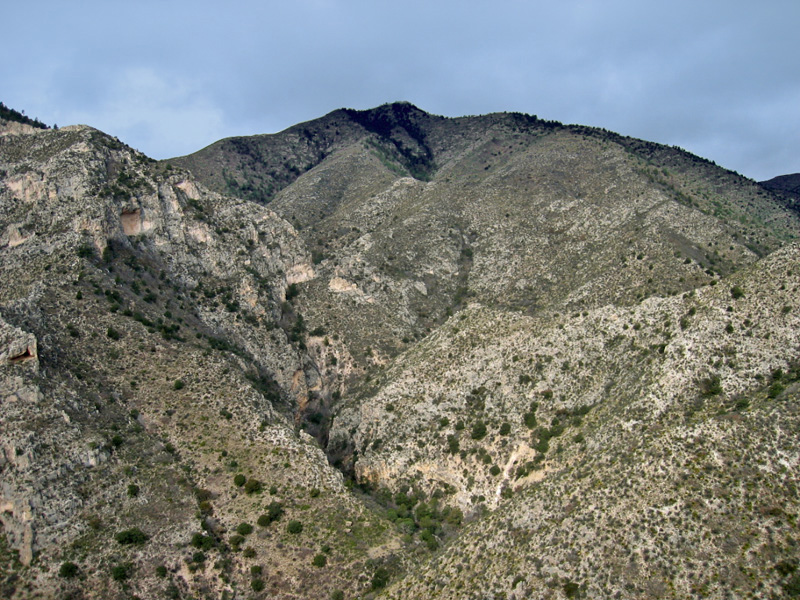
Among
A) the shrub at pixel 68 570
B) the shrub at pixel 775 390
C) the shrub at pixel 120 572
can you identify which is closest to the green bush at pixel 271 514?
the shrub at pixel 120 572

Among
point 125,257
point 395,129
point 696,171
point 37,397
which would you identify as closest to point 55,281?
point 125,257

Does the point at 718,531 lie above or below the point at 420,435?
below

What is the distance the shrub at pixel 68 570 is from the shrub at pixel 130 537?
3.23 meters

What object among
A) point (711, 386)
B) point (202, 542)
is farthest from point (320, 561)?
point (711, 386)

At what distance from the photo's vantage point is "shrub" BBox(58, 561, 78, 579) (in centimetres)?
3969

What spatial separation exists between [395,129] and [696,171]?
99691 millimetres

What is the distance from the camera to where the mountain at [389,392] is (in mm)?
37562

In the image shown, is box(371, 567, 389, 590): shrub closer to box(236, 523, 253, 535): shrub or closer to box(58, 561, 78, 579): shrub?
box(236, 523, 253, 535): shrub

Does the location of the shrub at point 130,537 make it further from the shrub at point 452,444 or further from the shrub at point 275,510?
the shrub at point 452,444

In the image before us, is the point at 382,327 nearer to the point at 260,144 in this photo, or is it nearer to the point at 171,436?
the point at 171,436

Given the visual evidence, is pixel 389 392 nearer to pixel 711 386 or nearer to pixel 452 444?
pixel 452 444

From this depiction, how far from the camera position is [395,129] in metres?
198

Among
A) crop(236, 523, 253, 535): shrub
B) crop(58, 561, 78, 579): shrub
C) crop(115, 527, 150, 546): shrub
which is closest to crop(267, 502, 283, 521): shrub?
crop(236, 523, 253, 535): shrub

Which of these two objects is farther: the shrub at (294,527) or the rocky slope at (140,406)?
the shrub at (294,527)
